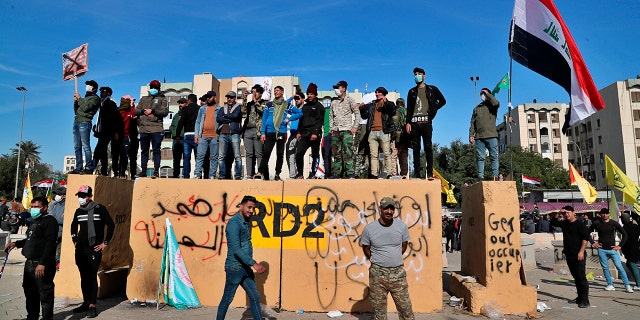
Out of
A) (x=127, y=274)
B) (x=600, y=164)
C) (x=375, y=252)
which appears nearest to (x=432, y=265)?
(x=375, y=252)

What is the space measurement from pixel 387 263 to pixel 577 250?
16.5ft

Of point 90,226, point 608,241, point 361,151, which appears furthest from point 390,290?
point 608,241

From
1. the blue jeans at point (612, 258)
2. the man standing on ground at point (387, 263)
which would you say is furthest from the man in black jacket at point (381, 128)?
the blue jeans at point (612, 258)

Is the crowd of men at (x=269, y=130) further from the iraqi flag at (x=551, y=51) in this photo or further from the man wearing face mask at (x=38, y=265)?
the man wearing face mask at (x=38, y=265)

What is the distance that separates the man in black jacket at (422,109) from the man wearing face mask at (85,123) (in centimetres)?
628

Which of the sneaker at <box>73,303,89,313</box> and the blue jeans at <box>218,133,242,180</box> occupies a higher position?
the blue jeans at <box>218,133,242,180</box>

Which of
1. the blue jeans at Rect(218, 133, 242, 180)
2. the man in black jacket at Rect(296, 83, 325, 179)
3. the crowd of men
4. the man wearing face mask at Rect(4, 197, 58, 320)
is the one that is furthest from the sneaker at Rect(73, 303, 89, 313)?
the man in black jacket at Rect(296, 83, 325, 179)

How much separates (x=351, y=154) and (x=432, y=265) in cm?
261

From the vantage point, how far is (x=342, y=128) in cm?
840

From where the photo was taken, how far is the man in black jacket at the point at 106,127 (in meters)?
8.40

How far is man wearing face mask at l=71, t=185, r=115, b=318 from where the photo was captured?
21.1 ft

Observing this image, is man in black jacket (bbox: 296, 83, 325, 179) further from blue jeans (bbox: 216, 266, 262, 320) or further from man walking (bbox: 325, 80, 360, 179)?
blue jeans (bbox: 216, 266, 262, 320)

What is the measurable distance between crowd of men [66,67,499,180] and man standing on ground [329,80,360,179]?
0.02 metres

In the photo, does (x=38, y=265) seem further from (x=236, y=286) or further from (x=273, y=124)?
(x=273, y=124)
